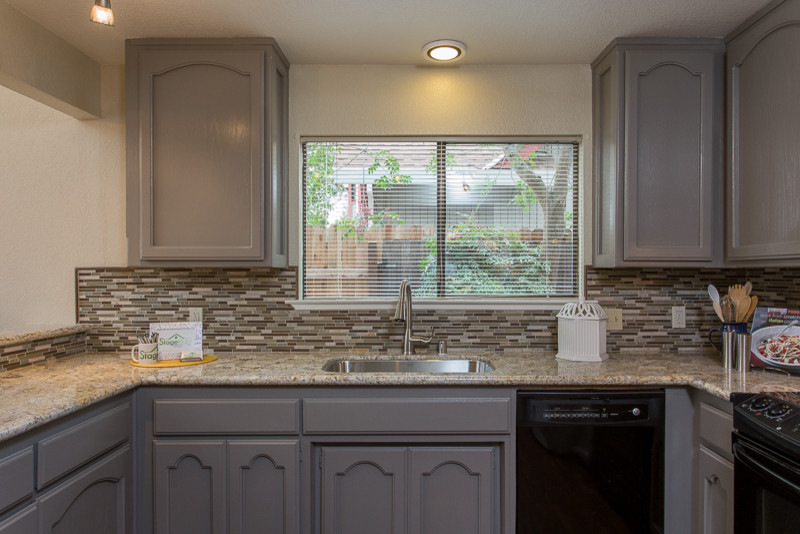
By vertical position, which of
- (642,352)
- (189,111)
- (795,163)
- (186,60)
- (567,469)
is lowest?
(567,469)

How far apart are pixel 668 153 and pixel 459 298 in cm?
112

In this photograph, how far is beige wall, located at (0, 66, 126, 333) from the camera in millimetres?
2334

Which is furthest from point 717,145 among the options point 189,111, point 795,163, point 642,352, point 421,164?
point 189,111

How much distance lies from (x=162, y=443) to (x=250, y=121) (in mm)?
1329

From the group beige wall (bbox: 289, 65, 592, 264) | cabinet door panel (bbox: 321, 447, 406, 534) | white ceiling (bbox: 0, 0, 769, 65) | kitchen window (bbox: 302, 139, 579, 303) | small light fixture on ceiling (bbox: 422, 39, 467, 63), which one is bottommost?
cabinet door panel (bbox: 321, 447, 406, 534)

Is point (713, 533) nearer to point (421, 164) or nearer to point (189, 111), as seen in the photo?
point (421, 164)

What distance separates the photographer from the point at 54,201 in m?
2.35

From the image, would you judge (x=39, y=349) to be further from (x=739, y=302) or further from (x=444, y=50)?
(x=739, y=302)

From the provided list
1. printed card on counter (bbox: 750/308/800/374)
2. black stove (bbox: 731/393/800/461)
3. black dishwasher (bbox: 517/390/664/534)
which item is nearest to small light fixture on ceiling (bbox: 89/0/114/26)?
black dishwasher (bbox: 517/390/664/534)

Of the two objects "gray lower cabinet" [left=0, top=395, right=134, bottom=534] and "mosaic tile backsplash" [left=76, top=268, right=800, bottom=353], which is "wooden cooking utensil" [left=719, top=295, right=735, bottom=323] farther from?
"gray lower cabinet" [left=0, top=395, right=134, bottom=534]

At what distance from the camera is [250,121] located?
6.90 feet

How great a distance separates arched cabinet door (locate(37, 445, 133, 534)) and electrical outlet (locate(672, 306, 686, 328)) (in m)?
2.42

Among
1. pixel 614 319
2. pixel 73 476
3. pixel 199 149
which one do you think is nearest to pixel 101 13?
pixel 199 149

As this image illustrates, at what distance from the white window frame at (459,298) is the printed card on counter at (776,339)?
2.31 ft
